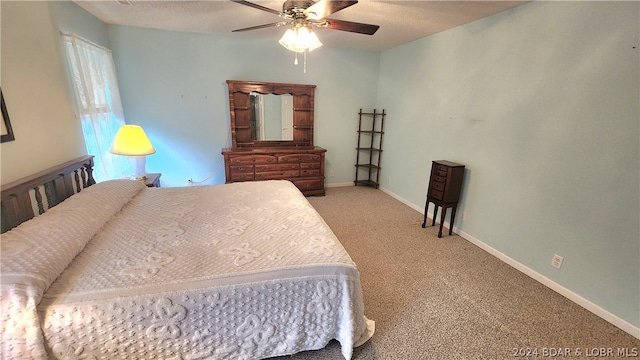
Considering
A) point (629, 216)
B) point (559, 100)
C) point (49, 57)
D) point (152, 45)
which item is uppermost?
point (152, 45)

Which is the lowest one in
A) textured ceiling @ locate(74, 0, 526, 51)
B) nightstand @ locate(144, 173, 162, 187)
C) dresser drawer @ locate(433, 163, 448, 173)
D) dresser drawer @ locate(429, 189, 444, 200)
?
dresser drawer @ locate(429, 189, 444, 200)

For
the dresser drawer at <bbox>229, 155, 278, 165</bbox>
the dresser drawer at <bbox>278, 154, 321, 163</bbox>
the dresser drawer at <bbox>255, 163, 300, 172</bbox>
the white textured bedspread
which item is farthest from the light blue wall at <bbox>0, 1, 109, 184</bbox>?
the dresser drawer at <bbox>278, 154, 321, 163</bbox>

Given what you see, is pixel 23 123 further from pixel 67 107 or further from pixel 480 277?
pixel 480 277

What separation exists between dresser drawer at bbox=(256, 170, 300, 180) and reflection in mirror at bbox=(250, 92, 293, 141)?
0.58m

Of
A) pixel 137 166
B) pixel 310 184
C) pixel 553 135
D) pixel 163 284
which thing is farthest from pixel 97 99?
pixel 553 135

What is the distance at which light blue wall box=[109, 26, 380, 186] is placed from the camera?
3.49m

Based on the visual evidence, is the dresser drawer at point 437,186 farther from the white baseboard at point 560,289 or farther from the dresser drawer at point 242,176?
the dresser drawer at point 242,176

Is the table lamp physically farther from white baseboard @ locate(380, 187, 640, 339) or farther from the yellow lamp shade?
white baseboard @ locate(380, 187, 640, 339)

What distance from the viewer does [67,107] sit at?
2.11m

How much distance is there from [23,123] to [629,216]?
400 centimetres

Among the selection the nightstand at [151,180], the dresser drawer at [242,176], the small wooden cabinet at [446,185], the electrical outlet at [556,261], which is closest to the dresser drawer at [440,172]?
the small wooden cabinet at [446,185]

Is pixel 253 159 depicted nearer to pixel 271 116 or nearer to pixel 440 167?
pixel 271 116

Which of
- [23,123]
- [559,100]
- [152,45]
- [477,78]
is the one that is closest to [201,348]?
[23,123]

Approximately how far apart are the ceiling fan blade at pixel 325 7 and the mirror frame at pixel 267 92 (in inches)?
81.6
